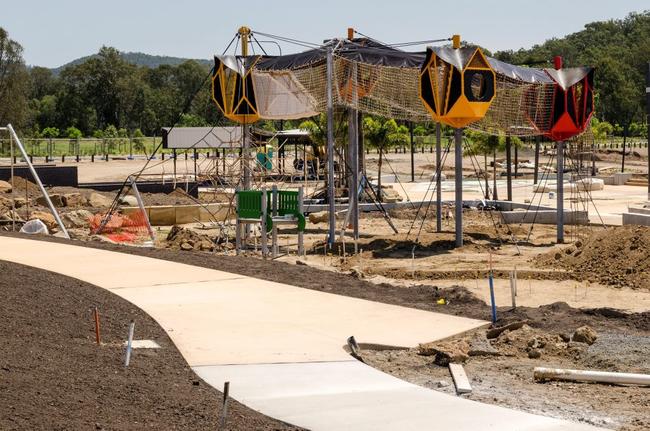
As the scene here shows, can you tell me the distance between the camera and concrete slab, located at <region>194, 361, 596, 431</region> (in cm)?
882

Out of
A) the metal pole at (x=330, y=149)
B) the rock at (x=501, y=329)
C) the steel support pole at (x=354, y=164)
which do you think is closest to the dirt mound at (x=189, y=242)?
the metal pole at (x=330, y=149)

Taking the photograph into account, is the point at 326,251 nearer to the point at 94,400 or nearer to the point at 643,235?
the point at 643,235

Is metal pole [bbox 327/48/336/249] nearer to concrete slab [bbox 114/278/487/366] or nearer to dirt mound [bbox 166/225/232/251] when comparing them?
dirt mound [bbox 166/225/232/251]

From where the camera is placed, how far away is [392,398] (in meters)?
9.72

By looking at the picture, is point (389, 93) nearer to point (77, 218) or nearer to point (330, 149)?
point (330, 149)

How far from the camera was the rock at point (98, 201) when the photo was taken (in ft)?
130

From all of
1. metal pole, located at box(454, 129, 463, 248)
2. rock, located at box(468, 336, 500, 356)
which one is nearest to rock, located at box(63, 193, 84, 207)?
metal pole, located at box(454, 129, 463, 248)

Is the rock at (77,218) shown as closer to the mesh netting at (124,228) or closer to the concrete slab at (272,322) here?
the mesh netting at (124,228)

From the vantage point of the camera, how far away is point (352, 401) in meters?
9.59

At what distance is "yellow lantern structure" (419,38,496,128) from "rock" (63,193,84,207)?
50.8ft

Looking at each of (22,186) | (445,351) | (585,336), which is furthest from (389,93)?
(445,351)

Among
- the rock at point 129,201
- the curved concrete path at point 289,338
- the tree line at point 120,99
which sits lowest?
the curved concrete path at point 289,338

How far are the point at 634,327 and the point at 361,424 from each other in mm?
6043

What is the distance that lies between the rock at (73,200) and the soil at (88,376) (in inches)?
1023
